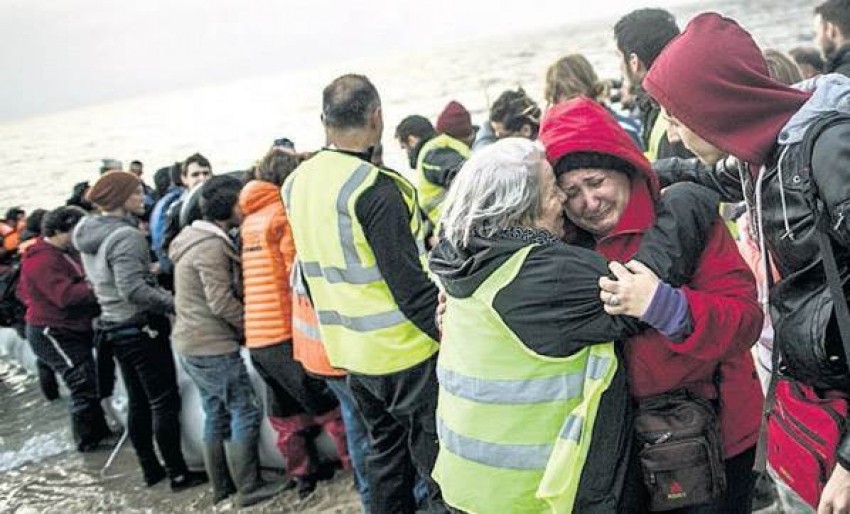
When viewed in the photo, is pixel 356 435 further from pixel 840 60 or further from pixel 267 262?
pixel 840 60

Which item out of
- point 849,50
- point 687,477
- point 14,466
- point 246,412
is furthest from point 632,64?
point 14,466

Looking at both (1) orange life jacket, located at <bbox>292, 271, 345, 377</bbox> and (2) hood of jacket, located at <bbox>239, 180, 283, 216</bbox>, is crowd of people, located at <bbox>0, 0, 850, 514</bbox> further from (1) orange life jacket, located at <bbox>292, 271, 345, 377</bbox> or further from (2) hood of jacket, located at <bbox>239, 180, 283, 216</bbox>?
(2) hood of jacket, located at <bbox>239, 180, 283, 216</bbox>

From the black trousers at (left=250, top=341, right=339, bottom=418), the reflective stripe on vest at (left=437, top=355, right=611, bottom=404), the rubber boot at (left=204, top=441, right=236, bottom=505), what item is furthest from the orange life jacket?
the reflective stripe on vest at (left=437, top=355, right=611, bottom=404)

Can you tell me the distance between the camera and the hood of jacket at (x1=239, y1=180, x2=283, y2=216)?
388cm

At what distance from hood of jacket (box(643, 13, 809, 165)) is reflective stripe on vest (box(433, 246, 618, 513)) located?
0.48 meters

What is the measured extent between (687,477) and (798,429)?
27cm

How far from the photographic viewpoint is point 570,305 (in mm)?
1720

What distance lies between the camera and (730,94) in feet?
5.04

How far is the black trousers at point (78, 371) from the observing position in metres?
5.67

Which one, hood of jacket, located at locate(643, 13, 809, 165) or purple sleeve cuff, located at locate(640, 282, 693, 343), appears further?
purple sleeve cuff, located at locate(640, 282, 693, 343)

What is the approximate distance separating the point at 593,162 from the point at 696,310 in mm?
476

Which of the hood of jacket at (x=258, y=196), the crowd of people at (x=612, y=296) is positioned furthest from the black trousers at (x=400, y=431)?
the hood of jacket at (x=258, y=196)

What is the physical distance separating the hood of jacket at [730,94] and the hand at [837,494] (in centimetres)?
64

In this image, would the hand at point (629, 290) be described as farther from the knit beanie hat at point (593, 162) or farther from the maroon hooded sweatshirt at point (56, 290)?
the maroon hooded sweatshirt at point (56, 290)
